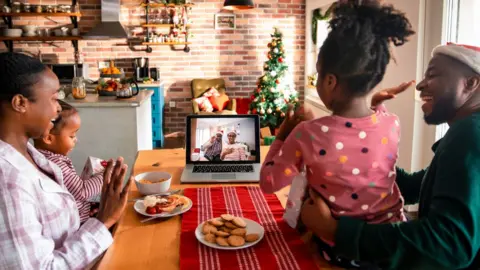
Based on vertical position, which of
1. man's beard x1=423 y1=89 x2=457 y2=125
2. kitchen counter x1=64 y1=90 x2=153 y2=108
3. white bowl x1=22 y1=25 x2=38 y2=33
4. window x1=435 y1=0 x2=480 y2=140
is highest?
white bowl x1=22 y1=25 x2=38 y2=33

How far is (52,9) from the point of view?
6.25 meters

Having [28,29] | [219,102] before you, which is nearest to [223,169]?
[219,102]

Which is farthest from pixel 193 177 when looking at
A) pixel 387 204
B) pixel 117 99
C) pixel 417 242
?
pixel 117 99

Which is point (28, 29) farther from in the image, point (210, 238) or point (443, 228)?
point (443, 228)

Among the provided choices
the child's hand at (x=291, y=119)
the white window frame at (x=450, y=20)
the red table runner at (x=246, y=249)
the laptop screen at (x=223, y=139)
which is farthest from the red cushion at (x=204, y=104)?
the child's hand at (x=291, y=119)

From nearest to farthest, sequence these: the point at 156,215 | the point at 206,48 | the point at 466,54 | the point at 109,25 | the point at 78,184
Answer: the point at 466,54
the point at 156,215
the point at 78,184
the point at 109,25
the point at 206,48

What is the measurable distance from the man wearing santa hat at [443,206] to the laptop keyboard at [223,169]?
0.87m

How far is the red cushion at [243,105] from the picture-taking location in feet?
21.2

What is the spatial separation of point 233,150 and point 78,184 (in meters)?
0.69

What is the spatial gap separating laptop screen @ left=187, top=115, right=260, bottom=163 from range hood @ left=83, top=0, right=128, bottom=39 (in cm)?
444

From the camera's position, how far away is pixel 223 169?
1.99 metres

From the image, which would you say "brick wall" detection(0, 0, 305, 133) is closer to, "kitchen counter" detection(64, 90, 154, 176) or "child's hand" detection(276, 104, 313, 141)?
"kitchen counter" detection(64, 90, 154, 176)

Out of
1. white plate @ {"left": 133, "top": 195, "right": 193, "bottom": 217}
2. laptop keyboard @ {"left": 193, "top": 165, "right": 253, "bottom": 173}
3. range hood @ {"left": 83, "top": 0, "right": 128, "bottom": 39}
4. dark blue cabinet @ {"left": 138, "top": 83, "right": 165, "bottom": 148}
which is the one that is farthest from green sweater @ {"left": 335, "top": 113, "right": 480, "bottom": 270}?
range hood @ {"left": 83, "top": 0, "right": 128, "bottom": 39}

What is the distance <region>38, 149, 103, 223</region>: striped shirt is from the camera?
5.71 feet
